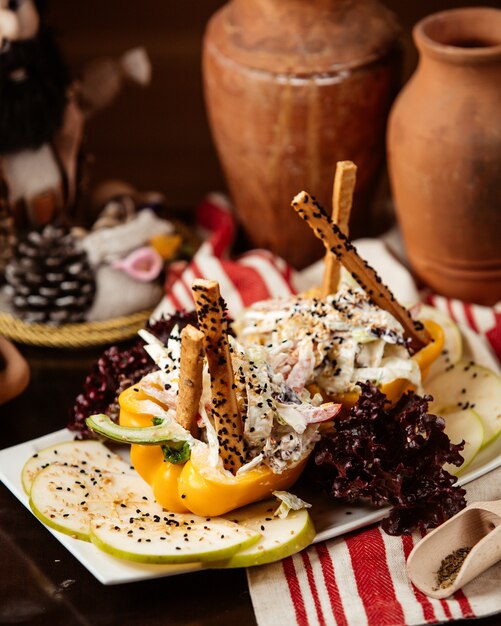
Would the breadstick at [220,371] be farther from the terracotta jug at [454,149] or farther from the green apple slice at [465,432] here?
the terracotta jug at [454,149]

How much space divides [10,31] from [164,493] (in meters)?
0.91

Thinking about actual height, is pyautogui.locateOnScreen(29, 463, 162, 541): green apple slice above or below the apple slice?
above

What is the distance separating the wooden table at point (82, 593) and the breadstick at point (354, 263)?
1.35 ft

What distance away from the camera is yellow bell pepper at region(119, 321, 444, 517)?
47.2 inches

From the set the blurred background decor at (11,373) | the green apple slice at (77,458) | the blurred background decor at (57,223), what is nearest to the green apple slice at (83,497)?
the green apple slice at (77,458)

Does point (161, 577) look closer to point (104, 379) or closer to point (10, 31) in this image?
point (104, 379)

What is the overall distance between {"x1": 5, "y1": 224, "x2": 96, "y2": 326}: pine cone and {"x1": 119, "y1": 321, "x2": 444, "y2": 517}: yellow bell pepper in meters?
0.49

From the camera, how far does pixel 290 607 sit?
1.17m

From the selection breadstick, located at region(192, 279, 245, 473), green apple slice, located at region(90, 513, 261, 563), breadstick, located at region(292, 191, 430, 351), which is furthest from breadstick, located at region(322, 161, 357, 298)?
green apple slice, located at region(90, 513, 261, 563)

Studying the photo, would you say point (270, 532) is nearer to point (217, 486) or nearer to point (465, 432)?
point (217, 486)

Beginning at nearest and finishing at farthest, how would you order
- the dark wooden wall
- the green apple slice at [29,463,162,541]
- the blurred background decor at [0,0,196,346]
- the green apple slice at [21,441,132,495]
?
1. the green apple slice at [29,463,162,541]
2. the green apple slice at [21,441,132,495]
3. the blurred background decor at [0,0,196,346]
4. the dark wooden wall

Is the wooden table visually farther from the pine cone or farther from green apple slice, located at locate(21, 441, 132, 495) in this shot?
the pine cone

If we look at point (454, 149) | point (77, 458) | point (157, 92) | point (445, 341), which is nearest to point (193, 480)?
point (77, 458)

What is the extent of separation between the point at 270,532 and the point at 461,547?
9.3 inches
